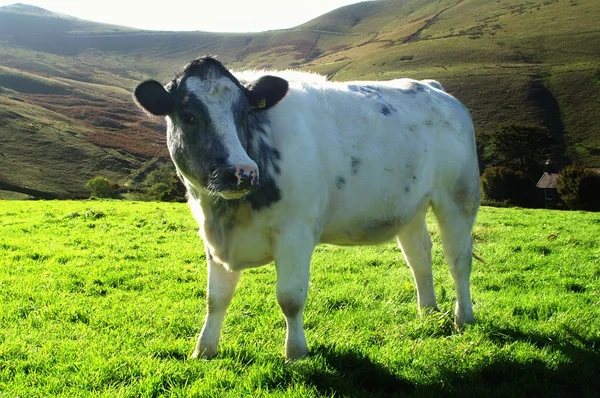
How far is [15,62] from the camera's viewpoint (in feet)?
561

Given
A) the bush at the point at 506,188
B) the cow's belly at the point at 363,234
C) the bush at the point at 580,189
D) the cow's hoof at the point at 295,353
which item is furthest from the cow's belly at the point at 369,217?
the bush at the point at 580,189

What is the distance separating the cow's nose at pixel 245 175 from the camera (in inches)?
155

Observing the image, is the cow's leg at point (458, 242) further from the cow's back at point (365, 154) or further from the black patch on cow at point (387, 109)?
the black patch on cow at point (387, 109)

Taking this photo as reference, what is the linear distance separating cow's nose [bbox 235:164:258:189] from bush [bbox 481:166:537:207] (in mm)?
62473

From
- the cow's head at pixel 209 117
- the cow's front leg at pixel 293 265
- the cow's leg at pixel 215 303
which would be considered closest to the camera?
the cow's head at pixel 209 117

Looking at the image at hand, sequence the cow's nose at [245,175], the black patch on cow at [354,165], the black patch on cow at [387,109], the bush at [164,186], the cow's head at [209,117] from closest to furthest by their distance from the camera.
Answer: the cow's nose at [245,175], the cow's head at [209,117], the black patch on cow at [354,165], the black patch on cow at [387,109], the bush at [164,186]

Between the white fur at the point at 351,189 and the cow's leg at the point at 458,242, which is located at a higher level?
the white fur at the point at 351,189

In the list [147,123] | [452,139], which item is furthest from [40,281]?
[147,123]

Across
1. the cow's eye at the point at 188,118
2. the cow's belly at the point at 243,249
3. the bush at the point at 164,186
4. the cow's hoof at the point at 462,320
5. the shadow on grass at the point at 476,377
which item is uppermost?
the cow's eye at the point at 188,118

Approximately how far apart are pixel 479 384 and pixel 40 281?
22.5 ft

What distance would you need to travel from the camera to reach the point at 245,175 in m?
3.95

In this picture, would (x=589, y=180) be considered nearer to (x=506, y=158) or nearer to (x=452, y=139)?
(x=506, y=158)

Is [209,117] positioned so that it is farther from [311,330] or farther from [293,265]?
[311,330]

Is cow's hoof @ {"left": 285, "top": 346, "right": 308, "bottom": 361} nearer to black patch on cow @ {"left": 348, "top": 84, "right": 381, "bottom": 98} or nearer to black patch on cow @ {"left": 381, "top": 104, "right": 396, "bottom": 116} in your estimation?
black patch on cow @ {"left": 381, "top": 104, "right": 396, "bottom": 116}
